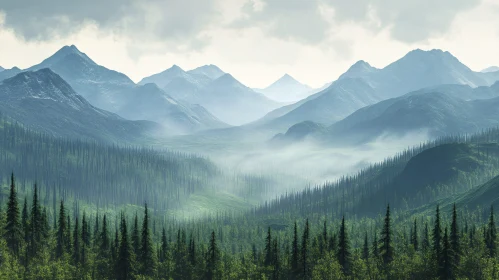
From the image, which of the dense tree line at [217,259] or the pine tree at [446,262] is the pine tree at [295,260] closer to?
the dense tree line at [217,259]

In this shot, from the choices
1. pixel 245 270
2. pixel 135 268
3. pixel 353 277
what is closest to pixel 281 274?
pixel 245 270

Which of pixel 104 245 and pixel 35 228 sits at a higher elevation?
pixel 35 228

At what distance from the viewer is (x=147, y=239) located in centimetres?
14475

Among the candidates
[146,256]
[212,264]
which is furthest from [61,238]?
[212,264]

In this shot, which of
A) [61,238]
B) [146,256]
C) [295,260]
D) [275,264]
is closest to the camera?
[295,260]

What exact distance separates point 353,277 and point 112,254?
71.2m

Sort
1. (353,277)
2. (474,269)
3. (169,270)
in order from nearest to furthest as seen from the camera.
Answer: (474,269) < (353,277) < (169,270)

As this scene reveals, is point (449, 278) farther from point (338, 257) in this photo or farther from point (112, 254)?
point (112, 254)

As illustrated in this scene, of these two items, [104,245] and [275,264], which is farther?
[104,245]

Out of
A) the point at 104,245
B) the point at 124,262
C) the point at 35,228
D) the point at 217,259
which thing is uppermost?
the point at 35,228

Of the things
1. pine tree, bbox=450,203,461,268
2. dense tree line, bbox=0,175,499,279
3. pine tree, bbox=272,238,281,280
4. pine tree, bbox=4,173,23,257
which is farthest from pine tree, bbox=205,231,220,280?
pine tree, bbox=450,203,461,268

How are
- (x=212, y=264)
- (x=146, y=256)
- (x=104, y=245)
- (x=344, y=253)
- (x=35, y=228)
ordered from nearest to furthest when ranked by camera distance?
(x=344, y=253) < (x=146, y=256) < (x=212, y=264) < (x=35, y=228) < (x=104, y=245)

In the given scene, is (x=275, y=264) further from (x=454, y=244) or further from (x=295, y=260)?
(x=454, y=244)

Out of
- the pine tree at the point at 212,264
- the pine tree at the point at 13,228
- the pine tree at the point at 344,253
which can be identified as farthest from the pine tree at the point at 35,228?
the pine tree at the point at 344,253
